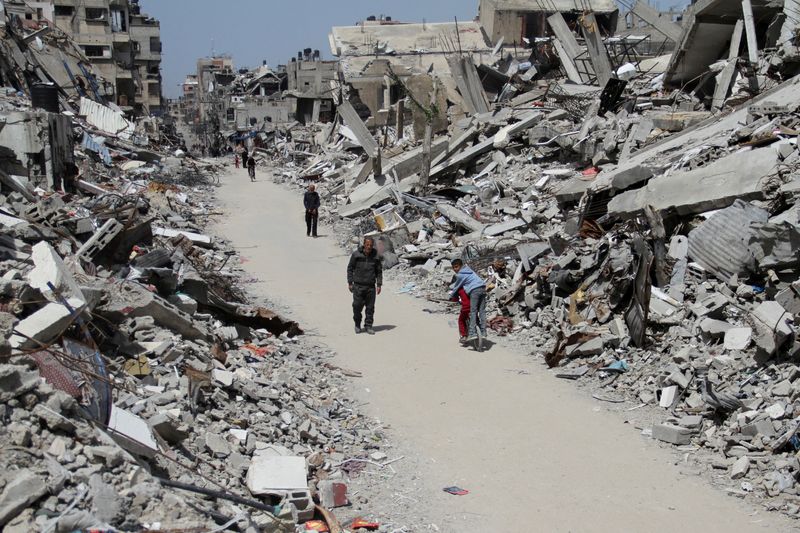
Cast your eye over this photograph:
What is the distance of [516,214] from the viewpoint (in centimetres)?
1538

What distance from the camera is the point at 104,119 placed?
30172 millimetres

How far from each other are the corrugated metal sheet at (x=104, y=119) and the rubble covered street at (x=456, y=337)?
10129mm

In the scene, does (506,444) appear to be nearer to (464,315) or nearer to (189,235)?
(464,315)

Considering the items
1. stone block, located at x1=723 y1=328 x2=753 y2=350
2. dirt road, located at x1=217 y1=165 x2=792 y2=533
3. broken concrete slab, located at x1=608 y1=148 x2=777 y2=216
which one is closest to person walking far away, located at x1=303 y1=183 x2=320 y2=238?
dirt road, located at x1=217 y1=165 x2=792 y2=533

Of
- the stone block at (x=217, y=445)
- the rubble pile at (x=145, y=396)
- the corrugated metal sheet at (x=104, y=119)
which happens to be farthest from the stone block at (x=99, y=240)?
the corrugated metal sheet at (x=104, y=119)

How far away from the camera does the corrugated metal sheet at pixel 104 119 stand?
29.8 m

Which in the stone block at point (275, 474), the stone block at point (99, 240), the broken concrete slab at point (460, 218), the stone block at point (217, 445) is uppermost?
the stone block at point (99, 240)

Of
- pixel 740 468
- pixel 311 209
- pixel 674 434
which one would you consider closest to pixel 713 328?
pixel 674 434

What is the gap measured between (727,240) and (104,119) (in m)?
26.4

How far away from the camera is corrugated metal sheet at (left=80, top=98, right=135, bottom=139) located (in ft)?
97.7

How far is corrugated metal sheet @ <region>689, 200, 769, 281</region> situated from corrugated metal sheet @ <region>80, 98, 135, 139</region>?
2458cm

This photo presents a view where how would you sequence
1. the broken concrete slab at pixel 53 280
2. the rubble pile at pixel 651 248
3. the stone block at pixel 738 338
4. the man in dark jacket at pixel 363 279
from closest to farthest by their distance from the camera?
1. the broken concrete slab at pixel 53 280
2. the rubble pile at pixel 651 248
3. the stone block at pixel 738 338
4. the man in dark jacket at pixel 363 279

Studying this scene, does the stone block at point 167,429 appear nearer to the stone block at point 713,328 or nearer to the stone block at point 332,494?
the stone block at point 332,494

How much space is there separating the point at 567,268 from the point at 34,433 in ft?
24.8
